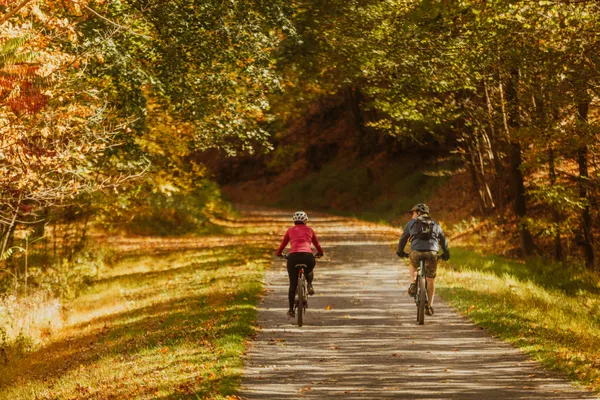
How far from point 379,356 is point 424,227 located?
10.8 ft

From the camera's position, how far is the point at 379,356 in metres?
11.0

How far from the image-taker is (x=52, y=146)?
554 inches

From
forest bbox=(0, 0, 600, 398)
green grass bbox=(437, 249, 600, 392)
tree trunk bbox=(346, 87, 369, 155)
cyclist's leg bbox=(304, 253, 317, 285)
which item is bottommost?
green grass bbox=(437, 249, 600, 392)

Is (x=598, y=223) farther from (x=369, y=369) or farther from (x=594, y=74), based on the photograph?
(x=369, y=369)

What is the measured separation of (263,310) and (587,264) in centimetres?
1139

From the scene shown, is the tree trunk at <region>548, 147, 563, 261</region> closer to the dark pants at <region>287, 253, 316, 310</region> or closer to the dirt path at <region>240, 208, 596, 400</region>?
the dirt path at <region>240, 208, 596, 400</region>

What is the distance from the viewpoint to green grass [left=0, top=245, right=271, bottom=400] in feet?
32.4

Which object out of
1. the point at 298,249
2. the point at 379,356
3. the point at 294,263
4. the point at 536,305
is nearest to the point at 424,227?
the point at 298,249

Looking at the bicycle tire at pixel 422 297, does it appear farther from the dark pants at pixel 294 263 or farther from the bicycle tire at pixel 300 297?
the bicycle tire at pixel 300 297

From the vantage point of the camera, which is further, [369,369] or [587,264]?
[587,264]

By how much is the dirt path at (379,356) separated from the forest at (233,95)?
1216 mm

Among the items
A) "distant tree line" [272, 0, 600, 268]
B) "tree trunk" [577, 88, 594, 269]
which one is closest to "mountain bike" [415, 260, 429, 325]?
"distant tree line" [272, 0, 600, 268]

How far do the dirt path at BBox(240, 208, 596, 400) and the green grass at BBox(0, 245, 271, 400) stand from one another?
452 millimetres

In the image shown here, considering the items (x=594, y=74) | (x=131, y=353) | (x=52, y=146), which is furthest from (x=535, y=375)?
(x=52, y=146)
